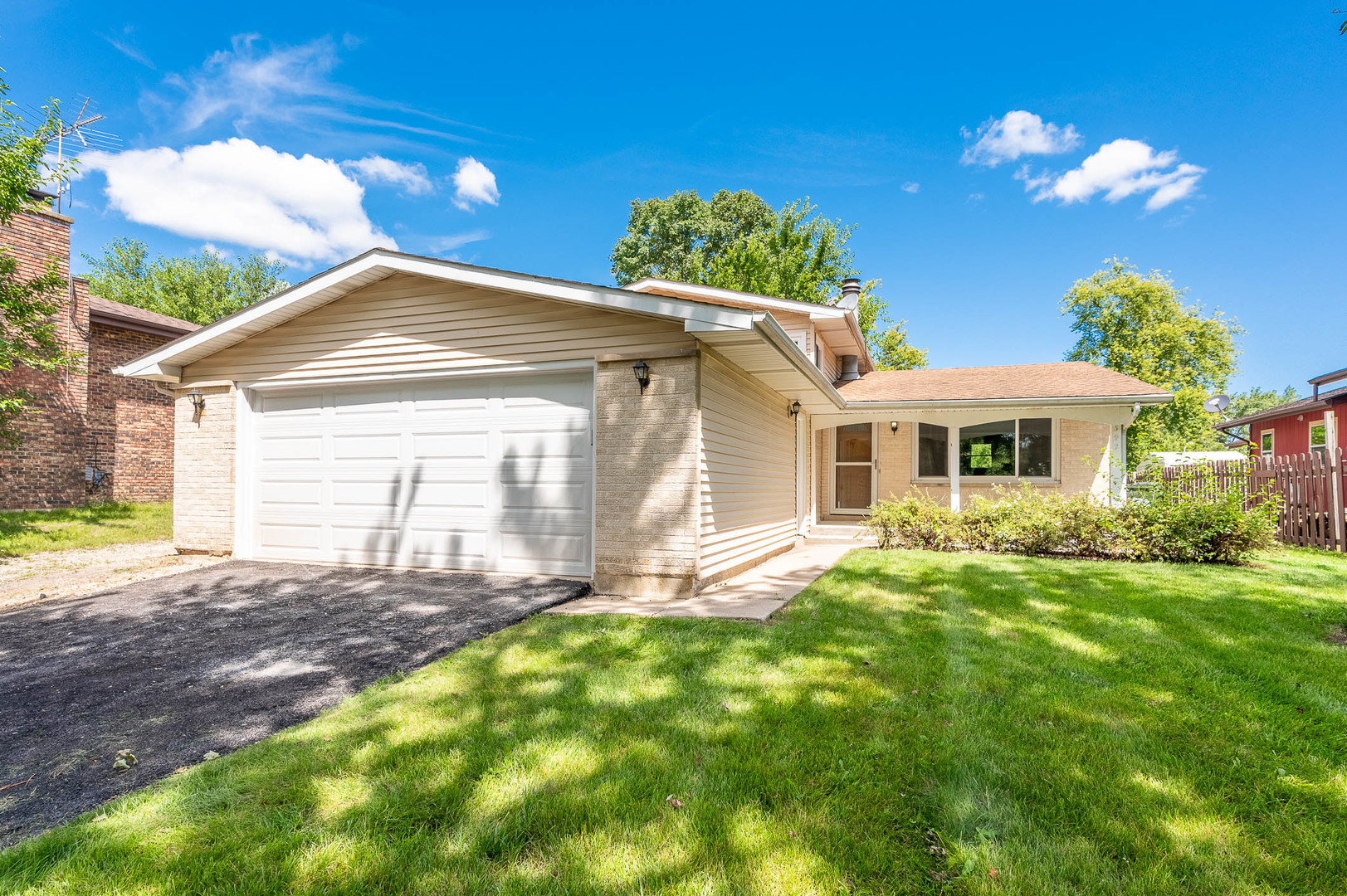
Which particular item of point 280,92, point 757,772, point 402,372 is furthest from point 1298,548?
point 280,92

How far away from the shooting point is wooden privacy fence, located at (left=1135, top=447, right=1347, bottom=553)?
8727 mm

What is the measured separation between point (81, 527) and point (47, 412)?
366cm

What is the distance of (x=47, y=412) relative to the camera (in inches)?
474

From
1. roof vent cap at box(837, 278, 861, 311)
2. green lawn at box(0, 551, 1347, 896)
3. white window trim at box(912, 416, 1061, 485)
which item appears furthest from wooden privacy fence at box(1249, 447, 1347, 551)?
roof vent cap at box(837, 278, 861, 311)

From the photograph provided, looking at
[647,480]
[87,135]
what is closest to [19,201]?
[87,135]

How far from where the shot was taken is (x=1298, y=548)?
374 inches

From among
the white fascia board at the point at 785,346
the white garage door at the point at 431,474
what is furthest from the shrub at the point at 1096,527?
the white garage door at the point at 431,474

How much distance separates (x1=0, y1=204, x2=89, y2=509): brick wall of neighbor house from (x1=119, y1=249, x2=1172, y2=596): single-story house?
6461mm

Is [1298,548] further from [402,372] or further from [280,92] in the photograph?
[280,92]

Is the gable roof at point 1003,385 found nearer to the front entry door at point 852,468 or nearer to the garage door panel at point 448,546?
the front entry door at point 852,468

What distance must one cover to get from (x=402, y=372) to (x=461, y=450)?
122 cm

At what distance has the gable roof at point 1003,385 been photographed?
35.9 feet

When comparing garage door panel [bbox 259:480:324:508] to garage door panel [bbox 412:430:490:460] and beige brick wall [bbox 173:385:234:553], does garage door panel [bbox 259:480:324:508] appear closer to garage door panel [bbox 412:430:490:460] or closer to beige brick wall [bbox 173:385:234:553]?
beige brick wall [bbox 173:385:234:553]

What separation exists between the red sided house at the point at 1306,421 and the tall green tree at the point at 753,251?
13.8 meters
